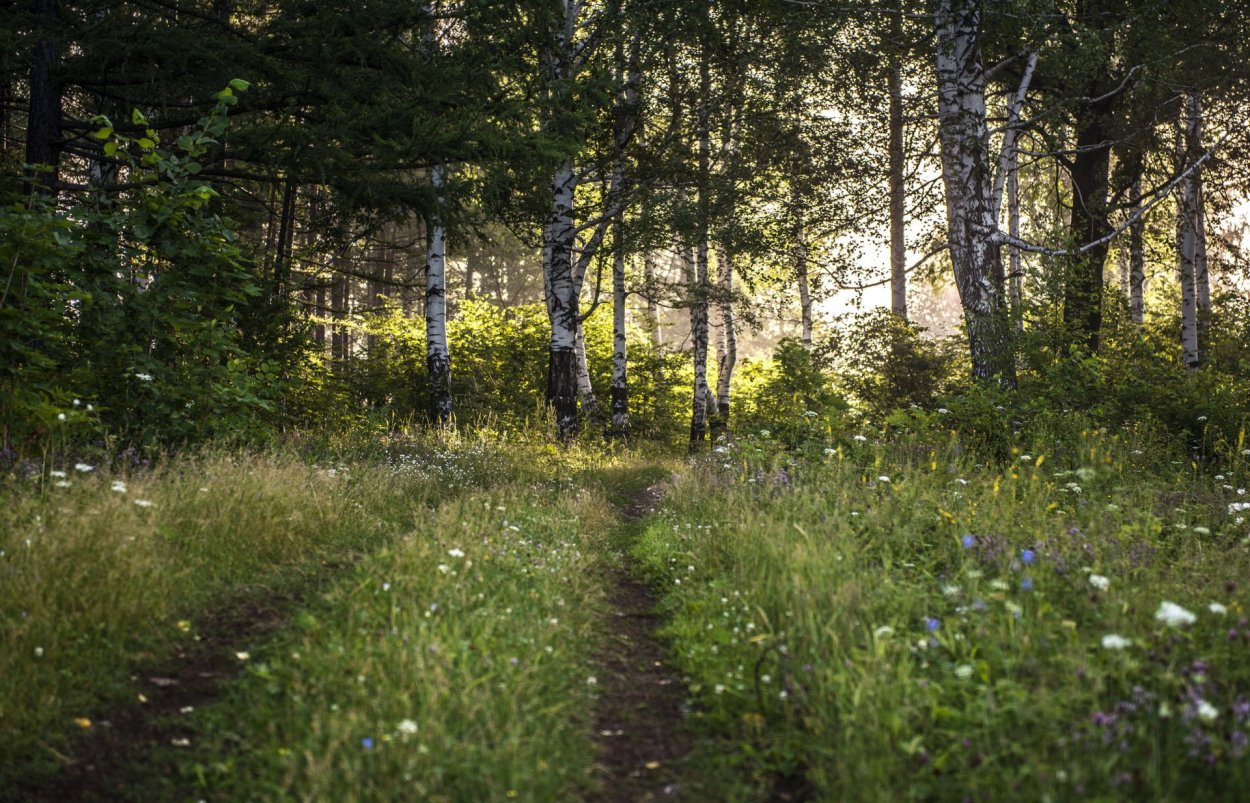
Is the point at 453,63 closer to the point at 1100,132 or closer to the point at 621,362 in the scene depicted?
the point at 621,362

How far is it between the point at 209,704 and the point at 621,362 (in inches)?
604

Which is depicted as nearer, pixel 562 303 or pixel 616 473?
pixel 616 473

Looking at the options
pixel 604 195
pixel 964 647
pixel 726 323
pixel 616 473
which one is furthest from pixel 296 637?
pixel 726 323

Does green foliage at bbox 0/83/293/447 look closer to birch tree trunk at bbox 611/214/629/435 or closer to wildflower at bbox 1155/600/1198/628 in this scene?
wildflower at bbox 1155/600/1198/628

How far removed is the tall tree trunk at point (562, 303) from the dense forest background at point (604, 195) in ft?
0.19

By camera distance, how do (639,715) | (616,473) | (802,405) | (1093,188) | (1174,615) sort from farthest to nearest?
(1093,188), (616,473), (802,405), (639,715), (1174,615)

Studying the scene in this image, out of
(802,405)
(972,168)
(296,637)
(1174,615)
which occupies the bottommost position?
(296,637)

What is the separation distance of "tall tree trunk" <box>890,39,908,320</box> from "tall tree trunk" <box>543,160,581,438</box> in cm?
617

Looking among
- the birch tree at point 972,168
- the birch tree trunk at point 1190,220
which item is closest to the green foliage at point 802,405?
the birch tree at point 972,168

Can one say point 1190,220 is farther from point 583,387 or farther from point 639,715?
point 639,715

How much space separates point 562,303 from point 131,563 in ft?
37.5

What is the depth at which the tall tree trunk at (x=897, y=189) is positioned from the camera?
15667 mm

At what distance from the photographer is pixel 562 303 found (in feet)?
50.5

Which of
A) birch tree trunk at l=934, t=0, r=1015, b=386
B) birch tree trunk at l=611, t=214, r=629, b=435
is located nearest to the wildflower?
birch tree trunk at l=934, t=0, r=1015, b=386
